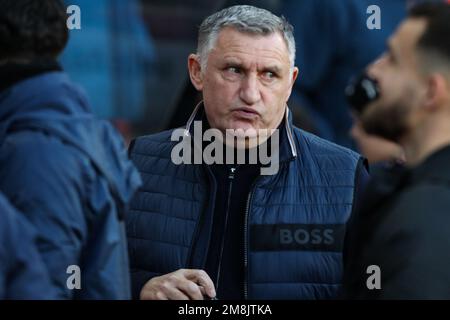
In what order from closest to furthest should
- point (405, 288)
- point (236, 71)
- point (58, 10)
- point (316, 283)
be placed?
point (405, 288) < point (58, 10) < point (316, 283) < point (236, 71)

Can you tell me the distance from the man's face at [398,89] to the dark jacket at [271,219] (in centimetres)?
66

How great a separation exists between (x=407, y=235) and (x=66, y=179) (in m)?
0.79

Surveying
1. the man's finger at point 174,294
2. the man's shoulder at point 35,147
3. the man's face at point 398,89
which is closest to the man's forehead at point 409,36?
the man's face at point 398,89

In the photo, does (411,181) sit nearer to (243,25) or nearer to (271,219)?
(271,219)

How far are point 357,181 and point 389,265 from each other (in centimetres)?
111

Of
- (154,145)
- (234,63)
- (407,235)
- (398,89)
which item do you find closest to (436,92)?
(398,89)

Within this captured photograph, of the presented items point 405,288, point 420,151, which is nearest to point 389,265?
point 405,288

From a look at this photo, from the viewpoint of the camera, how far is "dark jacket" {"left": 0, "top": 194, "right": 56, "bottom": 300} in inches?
101

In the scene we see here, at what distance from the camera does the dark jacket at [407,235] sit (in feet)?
8.27

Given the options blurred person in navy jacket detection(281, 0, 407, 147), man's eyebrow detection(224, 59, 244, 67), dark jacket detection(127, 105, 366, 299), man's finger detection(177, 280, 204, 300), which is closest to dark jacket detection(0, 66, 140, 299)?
man's finger detection(177, 280, 204, 300)

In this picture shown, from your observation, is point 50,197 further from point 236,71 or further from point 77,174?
point 236,71

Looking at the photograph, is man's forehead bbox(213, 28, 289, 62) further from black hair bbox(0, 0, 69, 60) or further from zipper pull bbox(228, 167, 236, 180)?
black hair bbox(0, 0, 69, 60)

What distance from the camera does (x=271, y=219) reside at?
3.53 metres
